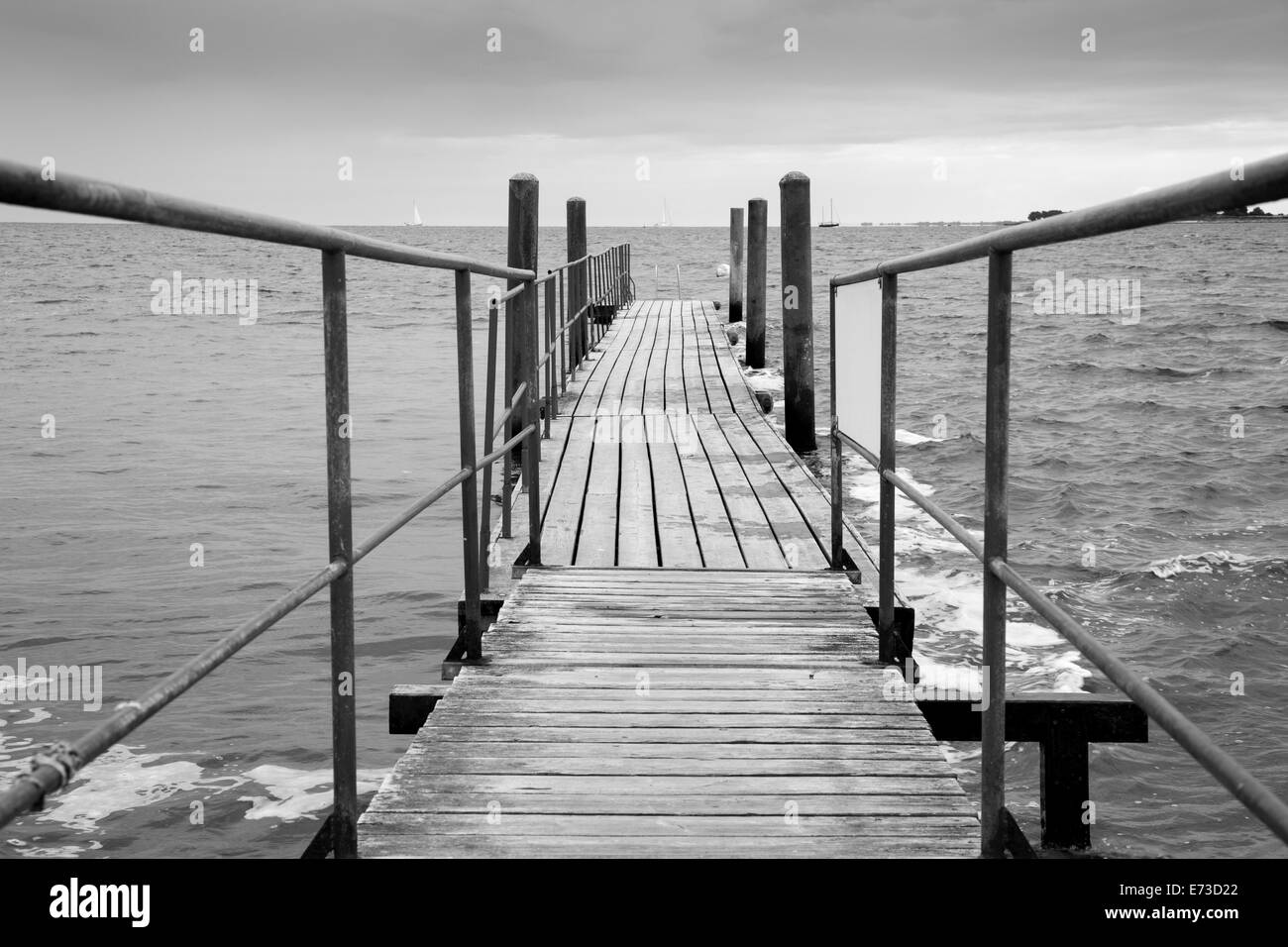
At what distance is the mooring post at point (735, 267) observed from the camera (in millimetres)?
19219

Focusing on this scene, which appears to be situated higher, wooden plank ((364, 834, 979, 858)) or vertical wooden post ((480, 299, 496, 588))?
vertical wooden post ((480, 299, 496, 588))

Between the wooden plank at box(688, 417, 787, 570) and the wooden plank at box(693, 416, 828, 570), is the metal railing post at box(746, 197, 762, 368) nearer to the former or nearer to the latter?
the wooden plank at box(693, 416, 828, 570)

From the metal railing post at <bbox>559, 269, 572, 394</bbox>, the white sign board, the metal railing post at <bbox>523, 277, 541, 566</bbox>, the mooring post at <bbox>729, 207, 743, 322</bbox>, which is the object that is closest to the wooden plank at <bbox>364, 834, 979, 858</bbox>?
the white sign board

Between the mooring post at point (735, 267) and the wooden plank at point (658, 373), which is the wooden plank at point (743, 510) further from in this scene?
the mooring post at point (735, 267)

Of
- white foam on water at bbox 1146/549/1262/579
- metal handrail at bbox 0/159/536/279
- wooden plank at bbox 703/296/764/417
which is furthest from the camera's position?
wooden plank at bbox 703/296/764/417

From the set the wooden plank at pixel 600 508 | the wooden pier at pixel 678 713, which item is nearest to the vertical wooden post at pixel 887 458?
the wooden pier at pixel 678 713

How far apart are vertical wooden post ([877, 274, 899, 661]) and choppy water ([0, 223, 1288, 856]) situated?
2.00 meters

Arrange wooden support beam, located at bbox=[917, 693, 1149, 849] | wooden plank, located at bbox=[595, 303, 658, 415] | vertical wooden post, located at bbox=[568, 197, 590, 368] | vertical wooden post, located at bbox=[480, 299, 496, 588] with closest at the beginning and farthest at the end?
wooden support beam, located at bbox=[917, 693, 1149, 849]
vertical wooden post, located at bbox=[480, 299, 496, 588]
wooden plank, located at bbox=[595, 303, 658, 415]
vertical wooden post, located at bbox=[568, 197, 590, 368]

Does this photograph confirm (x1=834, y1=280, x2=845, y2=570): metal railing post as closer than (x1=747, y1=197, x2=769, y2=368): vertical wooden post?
Yes

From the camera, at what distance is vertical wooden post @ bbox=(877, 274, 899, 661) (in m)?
3.56

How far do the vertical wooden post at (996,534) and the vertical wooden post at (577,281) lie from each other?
9.02 m

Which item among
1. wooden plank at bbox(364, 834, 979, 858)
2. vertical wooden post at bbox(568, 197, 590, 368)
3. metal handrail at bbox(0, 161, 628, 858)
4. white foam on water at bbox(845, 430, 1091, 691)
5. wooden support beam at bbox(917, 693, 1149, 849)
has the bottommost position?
white foam on water at bbox(845, 430, 1091, 691)

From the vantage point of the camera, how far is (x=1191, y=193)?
4.68ft
